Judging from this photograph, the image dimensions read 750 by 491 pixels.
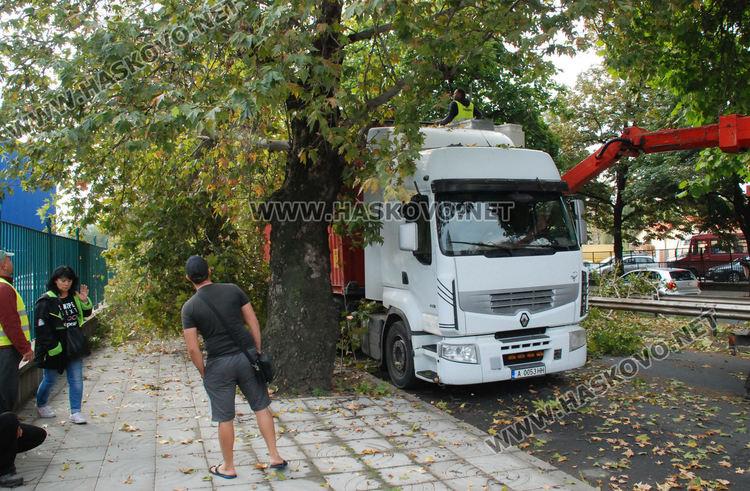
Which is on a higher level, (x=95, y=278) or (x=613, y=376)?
(x=95, y=278)

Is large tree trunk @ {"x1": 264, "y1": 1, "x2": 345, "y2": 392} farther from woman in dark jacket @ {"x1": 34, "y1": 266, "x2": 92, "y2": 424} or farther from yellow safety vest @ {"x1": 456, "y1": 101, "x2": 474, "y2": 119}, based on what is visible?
yellow safety vest @ {"x1": 456, "y1": 101, "x2": 474, "y2": 119}

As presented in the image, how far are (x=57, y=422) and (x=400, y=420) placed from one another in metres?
3.72

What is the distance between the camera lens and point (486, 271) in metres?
7.23

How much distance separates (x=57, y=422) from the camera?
6500 mm

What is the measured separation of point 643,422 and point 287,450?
383 centimetres

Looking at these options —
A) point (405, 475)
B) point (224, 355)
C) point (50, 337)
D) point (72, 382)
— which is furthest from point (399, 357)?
point (50, 337)

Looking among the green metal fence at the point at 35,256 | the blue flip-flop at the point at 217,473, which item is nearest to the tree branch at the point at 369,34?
the green metal fence at the point at 35,256

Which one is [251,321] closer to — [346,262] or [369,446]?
[369,446]

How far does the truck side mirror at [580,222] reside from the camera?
8.06 metres

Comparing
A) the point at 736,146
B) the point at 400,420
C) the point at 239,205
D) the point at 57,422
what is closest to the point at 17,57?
the point at 239,205

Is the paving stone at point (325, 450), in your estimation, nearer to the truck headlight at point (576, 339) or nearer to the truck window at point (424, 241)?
the truck window at point (424, 241)

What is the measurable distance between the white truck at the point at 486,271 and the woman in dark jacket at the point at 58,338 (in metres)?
3.78

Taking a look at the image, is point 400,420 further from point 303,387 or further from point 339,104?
point 339,104

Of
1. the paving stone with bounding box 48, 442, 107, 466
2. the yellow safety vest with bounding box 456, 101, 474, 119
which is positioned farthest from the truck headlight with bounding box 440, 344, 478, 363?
the yellow safety vest with bounding box 456, 101, 474, 119
